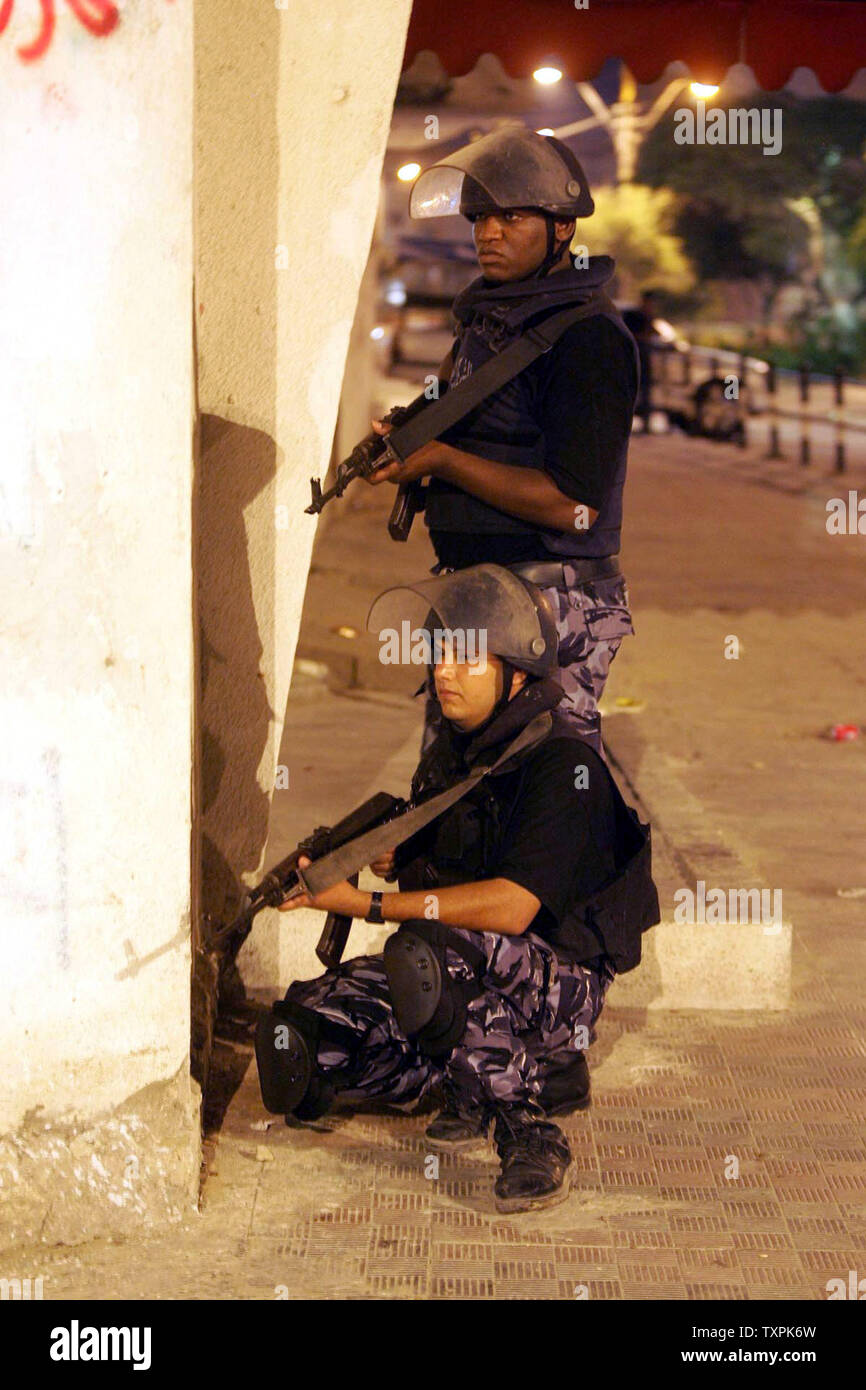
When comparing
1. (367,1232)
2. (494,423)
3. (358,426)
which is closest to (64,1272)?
(367,1232)

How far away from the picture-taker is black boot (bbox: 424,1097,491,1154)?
3.57 metres

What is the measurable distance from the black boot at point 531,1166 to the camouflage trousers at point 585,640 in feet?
2.70

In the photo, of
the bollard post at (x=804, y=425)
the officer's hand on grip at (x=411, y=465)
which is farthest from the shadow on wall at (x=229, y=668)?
the bollard post at (x=804, y=425)

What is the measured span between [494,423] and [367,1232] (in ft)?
5.40

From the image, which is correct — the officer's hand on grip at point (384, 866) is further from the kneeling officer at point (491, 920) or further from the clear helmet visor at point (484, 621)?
the clear helmet visor at point (484, 621)

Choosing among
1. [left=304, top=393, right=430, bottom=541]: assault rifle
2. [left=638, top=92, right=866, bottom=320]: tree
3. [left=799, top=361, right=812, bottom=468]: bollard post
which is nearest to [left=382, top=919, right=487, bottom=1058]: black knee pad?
[left=304, top=393, right=430, bottom=541]: assault rifle

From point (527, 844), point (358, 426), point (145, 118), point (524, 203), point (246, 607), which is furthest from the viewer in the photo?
point (358, 426)

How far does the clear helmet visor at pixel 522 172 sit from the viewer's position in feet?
11.9

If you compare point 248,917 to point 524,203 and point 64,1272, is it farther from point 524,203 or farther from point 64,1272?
point 524,203

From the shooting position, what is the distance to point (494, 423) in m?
3.78

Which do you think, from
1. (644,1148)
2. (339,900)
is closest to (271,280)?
(339,900)

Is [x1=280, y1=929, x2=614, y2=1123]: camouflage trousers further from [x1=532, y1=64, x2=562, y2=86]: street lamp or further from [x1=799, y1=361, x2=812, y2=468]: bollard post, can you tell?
[x1=799, y1=361, x2=812, y2=468]: bollard post

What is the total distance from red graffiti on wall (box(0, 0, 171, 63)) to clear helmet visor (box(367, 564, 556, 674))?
1.15 m

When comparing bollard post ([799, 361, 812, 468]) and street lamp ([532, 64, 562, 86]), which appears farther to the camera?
bollard post ([799, 361, 812, 468])
